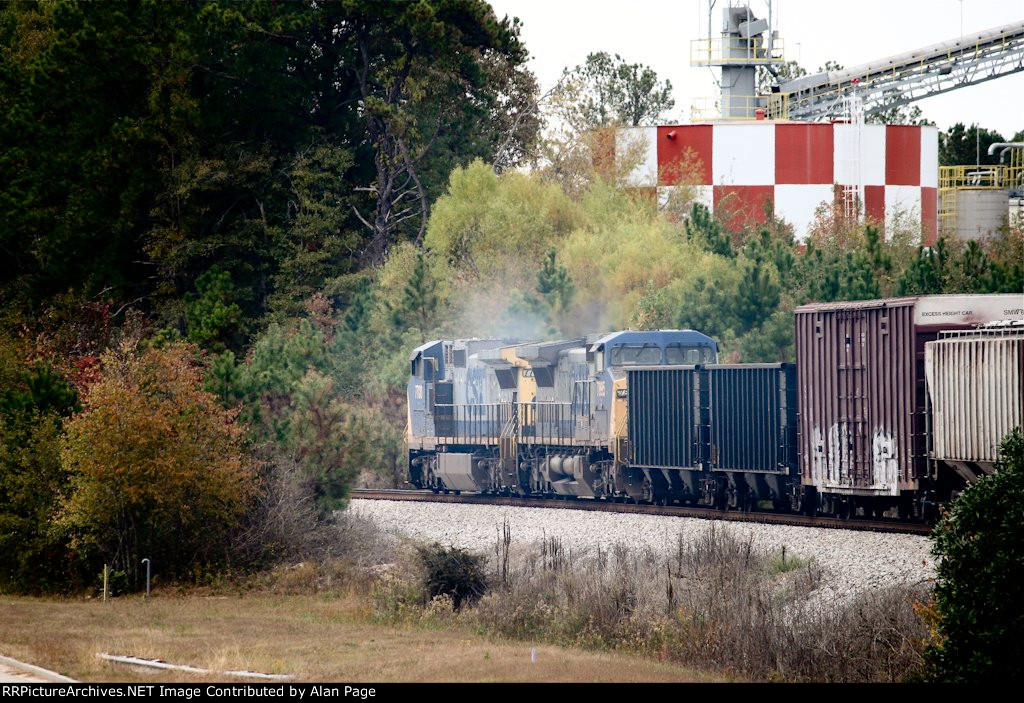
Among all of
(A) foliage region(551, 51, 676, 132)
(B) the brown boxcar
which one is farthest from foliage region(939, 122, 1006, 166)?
(B) the brown boxcar

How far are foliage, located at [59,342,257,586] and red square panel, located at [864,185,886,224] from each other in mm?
30988

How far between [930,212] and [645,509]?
30543 millimetres

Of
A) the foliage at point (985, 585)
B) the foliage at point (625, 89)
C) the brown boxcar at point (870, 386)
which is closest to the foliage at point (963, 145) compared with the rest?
the foliage at point (625, 89)

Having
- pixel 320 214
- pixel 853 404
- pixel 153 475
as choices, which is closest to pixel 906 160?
pixel 320 214

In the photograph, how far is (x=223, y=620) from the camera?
23.2 metres

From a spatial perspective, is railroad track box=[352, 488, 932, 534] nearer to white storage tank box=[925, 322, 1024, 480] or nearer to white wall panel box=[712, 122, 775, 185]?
white storage tank box=[925, 322, 1024, 480]

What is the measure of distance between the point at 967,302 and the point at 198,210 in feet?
123

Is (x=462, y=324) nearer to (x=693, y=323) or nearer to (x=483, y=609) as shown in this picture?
(x=693, y=323)

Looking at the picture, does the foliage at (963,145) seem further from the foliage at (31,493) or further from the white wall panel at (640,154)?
the foliage at (31,493)

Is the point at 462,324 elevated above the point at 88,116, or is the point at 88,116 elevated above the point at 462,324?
the point at 88,116

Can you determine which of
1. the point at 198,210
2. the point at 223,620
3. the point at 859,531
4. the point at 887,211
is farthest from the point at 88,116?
the point at 859,531

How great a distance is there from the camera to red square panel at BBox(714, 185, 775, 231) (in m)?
53.0

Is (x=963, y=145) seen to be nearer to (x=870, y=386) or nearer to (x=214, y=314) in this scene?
(x=214, y=314)

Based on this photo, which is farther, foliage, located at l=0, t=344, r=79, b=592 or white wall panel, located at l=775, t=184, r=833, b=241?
white wall panel, located at l=775, t=184, r=833, b=241
